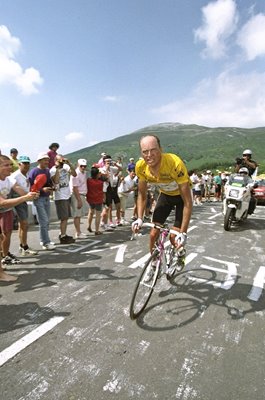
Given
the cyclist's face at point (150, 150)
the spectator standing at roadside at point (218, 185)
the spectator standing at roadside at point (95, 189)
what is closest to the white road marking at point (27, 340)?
the cyclist's face at point (150, 150)

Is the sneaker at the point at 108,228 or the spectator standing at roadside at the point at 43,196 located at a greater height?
the spectator standing at roadside at the point at 43,196

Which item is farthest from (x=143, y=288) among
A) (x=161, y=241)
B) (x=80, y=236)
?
(x=80, y=236)

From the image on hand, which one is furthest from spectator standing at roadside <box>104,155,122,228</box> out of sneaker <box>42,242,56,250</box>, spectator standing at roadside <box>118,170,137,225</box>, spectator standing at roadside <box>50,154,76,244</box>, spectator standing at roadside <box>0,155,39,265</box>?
spectator standing at roadside <box>0,155,39,265</box>

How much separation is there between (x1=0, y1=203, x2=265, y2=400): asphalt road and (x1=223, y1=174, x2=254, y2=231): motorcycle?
378 cm

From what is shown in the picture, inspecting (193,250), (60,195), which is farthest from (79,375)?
(60,195)

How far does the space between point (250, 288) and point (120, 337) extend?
257cm

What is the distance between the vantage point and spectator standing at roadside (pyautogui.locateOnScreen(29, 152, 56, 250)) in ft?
21.5

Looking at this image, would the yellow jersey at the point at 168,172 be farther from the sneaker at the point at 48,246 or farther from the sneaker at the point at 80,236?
the sneaker at the point at 80,236

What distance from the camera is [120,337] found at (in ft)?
10.5

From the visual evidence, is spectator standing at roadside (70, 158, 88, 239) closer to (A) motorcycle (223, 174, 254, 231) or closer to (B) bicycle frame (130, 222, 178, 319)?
(B) bicycle frame (130, 222, 178, 319)

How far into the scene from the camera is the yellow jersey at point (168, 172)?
404cm

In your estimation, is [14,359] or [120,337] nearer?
[14,359]

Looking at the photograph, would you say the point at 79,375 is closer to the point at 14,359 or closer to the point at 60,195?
the point at 14,359

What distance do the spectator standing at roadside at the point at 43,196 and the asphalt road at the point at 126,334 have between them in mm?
1150
